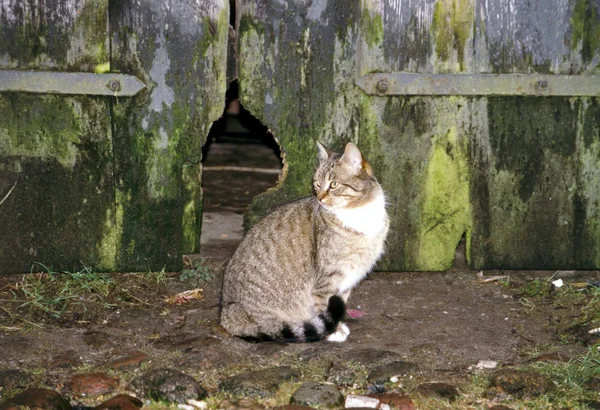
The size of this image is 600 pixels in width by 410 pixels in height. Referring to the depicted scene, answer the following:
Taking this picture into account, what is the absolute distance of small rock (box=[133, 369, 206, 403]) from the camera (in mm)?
3686

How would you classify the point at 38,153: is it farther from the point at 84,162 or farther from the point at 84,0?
the point at 84,0

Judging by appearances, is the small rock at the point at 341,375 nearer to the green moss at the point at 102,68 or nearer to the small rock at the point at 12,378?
the small rock at the point at 12,378

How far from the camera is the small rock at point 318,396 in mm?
3643

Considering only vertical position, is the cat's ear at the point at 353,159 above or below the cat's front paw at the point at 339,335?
above

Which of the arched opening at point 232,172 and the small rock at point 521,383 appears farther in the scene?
the arched opening at point 232,172

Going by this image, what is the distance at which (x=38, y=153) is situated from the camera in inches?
191

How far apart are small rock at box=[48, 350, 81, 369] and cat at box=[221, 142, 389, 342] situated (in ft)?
2.68

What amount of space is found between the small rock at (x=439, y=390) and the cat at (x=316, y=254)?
0.72 metres

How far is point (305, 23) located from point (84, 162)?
1.56 metres

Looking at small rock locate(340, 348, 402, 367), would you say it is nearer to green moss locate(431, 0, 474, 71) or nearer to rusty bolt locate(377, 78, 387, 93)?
rusty bolt locate(377, 78, 387, 93)

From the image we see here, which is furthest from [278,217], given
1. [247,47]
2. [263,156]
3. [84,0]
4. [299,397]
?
[263,156]

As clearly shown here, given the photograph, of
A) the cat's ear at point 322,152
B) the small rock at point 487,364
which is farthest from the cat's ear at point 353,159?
the small rock at point 487,364

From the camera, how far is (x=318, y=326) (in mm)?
4309

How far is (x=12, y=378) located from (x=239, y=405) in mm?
1078
